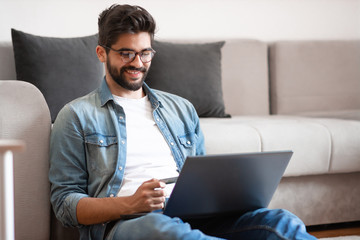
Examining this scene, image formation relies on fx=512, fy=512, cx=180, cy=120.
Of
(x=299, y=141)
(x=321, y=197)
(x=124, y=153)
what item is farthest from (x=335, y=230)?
(x=124, y=153)

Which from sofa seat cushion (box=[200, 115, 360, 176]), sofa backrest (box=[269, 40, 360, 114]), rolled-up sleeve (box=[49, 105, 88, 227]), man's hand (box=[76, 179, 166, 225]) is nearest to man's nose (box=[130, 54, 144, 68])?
rolled-up sleeve (box=[49, 105, 88, 227])

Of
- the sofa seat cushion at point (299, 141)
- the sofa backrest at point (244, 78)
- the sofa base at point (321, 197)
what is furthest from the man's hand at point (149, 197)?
the sofa backrest at point (244, 78)

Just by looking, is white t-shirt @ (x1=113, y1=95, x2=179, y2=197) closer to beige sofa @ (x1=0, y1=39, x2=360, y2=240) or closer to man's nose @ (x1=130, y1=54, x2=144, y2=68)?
man's nose @ (x1=130, y1=54, x2=144, y2=68)

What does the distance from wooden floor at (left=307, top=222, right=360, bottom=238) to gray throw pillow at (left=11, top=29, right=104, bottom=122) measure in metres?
1.17

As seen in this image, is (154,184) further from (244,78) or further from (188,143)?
(244,78)

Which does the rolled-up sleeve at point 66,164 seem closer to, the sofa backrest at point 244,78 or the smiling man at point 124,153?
the smiling man at point 124,153

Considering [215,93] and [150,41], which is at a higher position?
[150,41]

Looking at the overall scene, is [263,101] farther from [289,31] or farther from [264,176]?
[264,176]

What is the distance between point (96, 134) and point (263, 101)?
1635 mm

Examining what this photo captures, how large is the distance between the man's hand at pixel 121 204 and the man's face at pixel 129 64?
1.23ft

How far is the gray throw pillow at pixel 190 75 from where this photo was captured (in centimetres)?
250

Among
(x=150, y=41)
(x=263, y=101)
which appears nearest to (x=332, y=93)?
(x=263, y=101)

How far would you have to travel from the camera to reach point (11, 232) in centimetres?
81

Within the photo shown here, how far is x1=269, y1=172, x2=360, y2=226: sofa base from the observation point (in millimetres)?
2148
